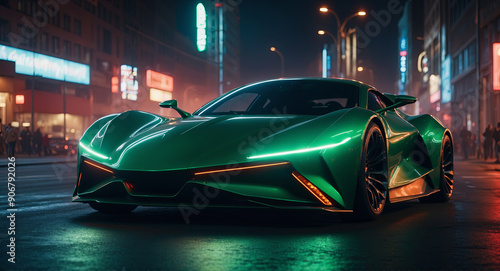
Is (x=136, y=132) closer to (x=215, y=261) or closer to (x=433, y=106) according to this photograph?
(x=215, y=261)

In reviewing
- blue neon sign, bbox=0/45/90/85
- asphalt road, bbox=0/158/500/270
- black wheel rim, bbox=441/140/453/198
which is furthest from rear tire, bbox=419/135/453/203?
blue neon sign, bbox=0/45/90/85

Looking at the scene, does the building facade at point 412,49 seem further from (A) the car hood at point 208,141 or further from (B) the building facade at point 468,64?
(A) the car hood at point 208,141

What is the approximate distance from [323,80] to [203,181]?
247 cm

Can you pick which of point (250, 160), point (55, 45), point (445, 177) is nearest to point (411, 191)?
point (445, 177)

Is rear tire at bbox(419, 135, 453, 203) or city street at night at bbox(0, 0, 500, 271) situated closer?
city street at night at bbox(0, 0, 500, 271)

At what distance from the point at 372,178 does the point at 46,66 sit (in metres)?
50.8

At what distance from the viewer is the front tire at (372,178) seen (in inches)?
241

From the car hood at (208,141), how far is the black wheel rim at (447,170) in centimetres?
302

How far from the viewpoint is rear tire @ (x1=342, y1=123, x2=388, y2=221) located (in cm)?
611

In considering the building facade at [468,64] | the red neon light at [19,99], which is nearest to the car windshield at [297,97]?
the building facade at [468,64]

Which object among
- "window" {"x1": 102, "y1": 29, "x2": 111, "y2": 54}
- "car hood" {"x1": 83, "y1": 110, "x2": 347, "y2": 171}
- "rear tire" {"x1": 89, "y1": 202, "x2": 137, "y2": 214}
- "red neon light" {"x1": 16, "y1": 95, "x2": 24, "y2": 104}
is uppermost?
"window" {"x1": 102, "y1": 29, "x2": 111, "y2": 54}

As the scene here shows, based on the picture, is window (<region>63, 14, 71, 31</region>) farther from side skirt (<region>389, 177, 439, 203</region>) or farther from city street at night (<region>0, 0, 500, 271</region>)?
side skirt (<region>389, 177, 439, 203</region>)

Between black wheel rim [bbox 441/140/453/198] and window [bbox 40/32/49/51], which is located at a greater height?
window [bbox 40/32/49/51]

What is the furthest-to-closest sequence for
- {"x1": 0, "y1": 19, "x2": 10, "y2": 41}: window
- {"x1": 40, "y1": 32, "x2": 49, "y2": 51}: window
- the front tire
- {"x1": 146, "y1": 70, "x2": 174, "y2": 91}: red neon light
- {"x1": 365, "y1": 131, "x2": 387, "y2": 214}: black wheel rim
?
1. {"x1": 146, "y1": 70, "x2": 174, "y2": 91}: red neon light
2. {"x1": 40, "y1": 32, "x2": 49, "y2": 51}: window
3. {"x1": 0, "y1": 19, "x2": 10, "y2": 41}: window
4. {"x1": 365, "y1": 131, "x2": 387, "y2": 214}: black wheel rim
5. the front tire
